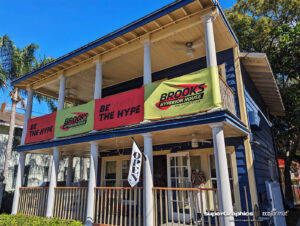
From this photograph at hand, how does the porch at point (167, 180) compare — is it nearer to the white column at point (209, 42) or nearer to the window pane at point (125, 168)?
the window pane at point (125, 168)

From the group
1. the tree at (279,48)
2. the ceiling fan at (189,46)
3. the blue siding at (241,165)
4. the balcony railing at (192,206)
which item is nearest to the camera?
the balcony railing at (192,206)

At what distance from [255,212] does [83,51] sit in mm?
7745

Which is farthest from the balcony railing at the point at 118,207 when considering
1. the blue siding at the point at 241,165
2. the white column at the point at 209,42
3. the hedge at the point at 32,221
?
the white column at the point at 209,42

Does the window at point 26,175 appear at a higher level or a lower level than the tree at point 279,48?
lower

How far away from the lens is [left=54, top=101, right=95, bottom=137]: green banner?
787cm

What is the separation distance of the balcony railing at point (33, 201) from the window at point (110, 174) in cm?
284

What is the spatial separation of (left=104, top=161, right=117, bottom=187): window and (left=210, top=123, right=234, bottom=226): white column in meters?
6.47

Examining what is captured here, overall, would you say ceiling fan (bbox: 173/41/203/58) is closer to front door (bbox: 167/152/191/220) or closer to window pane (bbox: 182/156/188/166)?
front door (bbox: 167/152/191/220)

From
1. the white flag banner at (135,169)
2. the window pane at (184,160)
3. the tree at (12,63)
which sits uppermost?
the tree at (12,63)

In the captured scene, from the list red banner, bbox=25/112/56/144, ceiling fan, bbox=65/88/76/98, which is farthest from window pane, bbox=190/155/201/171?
ceiling fan, bbox=65/88/76/98

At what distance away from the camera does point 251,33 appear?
16.5 metres

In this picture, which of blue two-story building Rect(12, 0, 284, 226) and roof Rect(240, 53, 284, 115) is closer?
blue two-story building Rect(12, 0, 284, 226)

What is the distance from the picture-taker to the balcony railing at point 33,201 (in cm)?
857

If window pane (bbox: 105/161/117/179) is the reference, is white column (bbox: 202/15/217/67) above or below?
above
